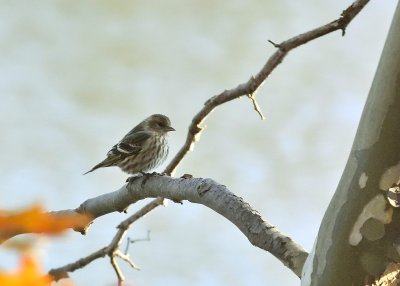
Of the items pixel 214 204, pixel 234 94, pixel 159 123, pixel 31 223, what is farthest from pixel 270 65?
pixel 159 123

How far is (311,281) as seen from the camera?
52cm

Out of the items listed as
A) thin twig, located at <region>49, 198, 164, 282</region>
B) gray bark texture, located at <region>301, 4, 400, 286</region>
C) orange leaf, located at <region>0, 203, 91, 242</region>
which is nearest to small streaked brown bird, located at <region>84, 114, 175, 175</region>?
thin twig, located at <region>49, 198, 164, 282</region>

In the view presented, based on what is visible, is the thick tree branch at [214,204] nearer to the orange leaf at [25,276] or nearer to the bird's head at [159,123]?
the orange leaf at [25,276]

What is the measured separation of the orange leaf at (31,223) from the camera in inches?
5.3

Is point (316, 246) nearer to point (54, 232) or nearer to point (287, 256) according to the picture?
point (287, 256)

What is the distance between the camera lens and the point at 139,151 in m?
1.80

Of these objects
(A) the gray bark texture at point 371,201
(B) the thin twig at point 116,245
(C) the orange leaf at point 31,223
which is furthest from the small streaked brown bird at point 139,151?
(C) the orange leaf at point 31,223

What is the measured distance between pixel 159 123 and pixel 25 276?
1942 mm

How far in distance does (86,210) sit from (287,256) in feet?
2.09

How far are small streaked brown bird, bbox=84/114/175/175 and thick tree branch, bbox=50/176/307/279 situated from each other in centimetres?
47

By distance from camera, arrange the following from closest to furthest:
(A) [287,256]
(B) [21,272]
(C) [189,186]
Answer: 1. (B) [21,272]
2. (A) [287,256]
3. (C) [189,186]

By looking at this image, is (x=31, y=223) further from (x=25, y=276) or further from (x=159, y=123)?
(x=159, y=123)

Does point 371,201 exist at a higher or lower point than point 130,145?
lower

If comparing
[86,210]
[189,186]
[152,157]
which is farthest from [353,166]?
[152,157]
